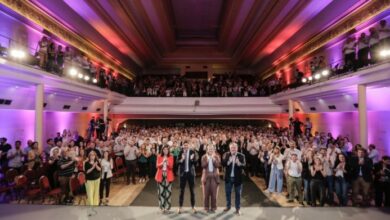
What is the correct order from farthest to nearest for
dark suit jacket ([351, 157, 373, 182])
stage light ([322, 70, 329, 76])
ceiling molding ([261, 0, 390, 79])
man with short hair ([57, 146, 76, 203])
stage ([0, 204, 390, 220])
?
stage light ([322, 70, 329, 76]), ceiling molding ([261, 0, 390, 79]), man with short hair ([57, 146, 76, 203]), dark suit jacket ([351, 157, 373, 182]), stage ([0, 204, 390, 220])

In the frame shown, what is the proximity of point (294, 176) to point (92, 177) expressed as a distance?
4.55 metres

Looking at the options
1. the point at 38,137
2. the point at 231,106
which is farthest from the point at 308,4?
the point at 38,137

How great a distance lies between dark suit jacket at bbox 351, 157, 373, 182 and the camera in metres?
5.76

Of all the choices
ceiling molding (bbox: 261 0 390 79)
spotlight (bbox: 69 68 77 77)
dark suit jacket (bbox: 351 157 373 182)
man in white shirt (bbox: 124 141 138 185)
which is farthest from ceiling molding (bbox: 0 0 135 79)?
ceiling molding (bbox: 261 0 390 79)

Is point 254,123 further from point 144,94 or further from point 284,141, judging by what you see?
point 284,141

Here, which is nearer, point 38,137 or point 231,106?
point 38,137

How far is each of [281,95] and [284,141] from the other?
20.0 ft

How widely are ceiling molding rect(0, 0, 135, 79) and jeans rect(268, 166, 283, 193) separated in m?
9.28

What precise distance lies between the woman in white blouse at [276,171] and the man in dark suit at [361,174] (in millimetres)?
1633

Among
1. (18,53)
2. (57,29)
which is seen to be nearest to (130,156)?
(18,53)

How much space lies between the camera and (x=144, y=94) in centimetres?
1725

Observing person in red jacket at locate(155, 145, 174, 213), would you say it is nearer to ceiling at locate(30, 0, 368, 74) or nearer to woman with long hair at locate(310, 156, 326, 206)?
woman with long hair at locate(310, 156, 326, 206)

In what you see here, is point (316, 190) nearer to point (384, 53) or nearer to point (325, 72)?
point (384, 53)

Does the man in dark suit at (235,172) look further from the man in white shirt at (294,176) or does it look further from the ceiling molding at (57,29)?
the ceiling molding at (57,29)
